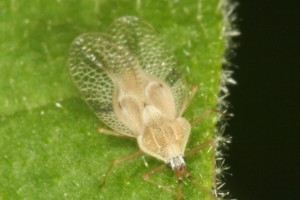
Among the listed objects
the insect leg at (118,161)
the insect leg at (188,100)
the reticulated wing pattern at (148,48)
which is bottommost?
the insect leg at (118,161)

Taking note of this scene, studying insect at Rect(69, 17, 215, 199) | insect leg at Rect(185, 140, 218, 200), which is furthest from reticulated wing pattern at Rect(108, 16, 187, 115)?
insect leg at Rect(185, 140, 218, 200)

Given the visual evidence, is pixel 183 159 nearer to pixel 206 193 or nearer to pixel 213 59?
pixel 206 193

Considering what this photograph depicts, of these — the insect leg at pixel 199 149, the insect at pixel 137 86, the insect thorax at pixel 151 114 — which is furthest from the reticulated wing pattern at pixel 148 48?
the insect leg at pixel 199 149

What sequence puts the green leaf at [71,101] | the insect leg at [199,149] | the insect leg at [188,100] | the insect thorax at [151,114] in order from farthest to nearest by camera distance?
the insect leg at [188,100] → the insect thorax at [151,114] → the green leaf at [71,101] → the insect leg at [199,149]

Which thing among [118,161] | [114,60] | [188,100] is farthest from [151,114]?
[114,60]

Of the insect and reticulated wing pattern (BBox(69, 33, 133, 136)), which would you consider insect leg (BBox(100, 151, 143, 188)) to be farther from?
reticulated wing pattern (BBox(69, 33, 133, 136))

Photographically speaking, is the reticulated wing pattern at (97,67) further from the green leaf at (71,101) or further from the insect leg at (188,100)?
the insect leg at (188,100)

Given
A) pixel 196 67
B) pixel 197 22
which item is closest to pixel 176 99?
pixel 196 67
